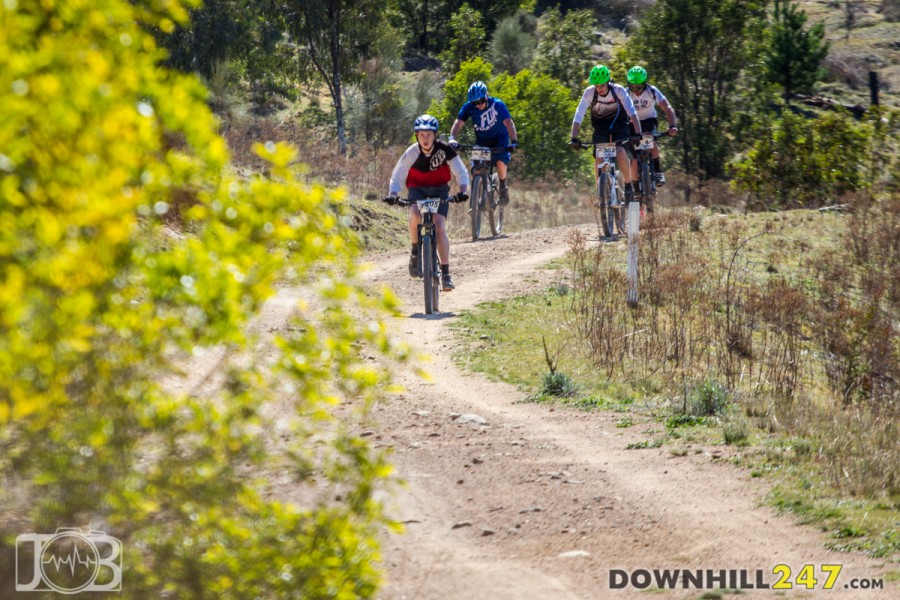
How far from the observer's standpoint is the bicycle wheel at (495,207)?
1658 cm

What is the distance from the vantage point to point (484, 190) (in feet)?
53.9

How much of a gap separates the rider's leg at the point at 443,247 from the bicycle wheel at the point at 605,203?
447 cm

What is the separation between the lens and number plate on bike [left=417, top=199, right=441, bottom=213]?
10602 mm

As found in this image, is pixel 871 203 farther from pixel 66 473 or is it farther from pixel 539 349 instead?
pixel 66 473

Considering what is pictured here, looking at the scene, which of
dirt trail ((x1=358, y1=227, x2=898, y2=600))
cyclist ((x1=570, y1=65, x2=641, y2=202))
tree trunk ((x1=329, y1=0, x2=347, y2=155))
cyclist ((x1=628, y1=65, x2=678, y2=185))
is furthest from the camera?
tree trunk ((x1=329, y1=0, x2=347, y2=155))

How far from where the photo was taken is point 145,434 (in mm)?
3070

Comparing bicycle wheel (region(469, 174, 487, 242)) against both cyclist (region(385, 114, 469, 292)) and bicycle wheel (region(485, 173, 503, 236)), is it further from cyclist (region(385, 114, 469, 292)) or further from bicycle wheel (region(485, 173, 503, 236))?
cyclist (region(385, 114, 469, 292))

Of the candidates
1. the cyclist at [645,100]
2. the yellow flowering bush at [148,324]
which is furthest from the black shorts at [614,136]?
the yellow flowering bush at [148,324]

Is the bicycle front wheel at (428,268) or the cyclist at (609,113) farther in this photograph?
the cyclist at (609,113)

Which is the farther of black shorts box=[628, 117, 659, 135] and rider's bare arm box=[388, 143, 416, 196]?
black shorts box=[628, 117, 659, 135]

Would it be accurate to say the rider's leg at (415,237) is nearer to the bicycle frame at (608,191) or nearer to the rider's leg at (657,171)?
the bicycle frame at (608,191)

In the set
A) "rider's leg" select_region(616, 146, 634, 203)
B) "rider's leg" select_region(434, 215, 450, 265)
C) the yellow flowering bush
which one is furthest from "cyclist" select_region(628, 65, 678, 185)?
the yellow flowering bush

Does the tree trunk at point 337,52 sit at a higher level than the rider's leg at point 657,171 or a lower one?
higher

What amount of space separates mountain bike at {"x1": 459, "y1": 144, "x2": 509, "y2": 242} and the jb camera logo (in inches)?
498
